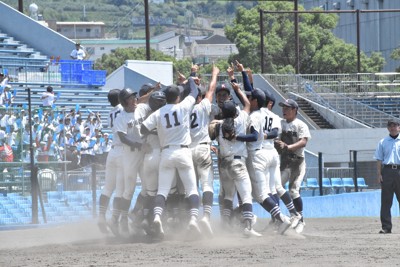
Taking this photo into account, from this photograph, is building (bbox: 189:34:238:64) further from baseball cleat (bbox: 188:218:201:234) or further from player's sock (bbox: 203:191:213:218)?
baseball cleat (bbox: 188:218:201:234)

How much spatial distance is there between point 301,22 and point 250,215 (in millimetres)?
69228

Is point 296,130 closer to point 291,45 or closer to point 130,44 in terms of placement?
point 291,45

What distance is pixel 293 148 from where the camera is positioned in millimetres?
18141

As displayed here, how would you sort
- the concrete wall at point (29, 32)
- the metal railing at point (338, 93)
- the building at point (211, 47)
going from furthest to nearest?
the building at point (211, 47) < the metal railing at point (338, 93) < the concrete wall at point (29, 32)

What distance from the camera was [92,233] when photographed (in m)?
18.9

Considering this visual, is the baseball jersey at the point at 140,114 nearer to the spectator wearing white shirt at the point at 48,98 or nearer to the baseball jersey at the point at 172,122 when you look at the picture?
the baseball jersey at the point at 172,122

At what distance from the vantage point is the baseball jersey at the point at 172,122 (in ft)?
52.1

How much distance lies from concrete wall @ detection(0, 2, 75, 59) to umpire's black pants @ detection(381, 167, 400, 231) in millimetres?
23873

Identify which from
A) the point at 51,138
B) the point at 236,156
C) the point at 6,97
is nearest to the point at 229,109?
the point at 236,156

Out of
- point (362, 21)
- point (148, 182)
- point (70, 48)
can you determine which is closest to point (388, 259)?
point (148, 182)

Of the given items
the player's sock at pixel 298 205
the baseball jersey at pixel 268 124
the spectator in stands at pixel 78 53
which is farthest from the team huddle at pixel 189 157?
the spectator in stands at pixel 78 53

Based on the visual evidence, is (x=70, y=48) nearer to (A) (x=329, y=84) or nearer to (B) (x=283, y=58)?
(A) (x=329, y=84)

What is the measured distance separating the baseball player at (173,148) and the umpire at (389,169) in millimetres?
4241

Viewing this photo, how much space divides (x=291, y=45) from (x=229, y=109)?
6669 centimetres
